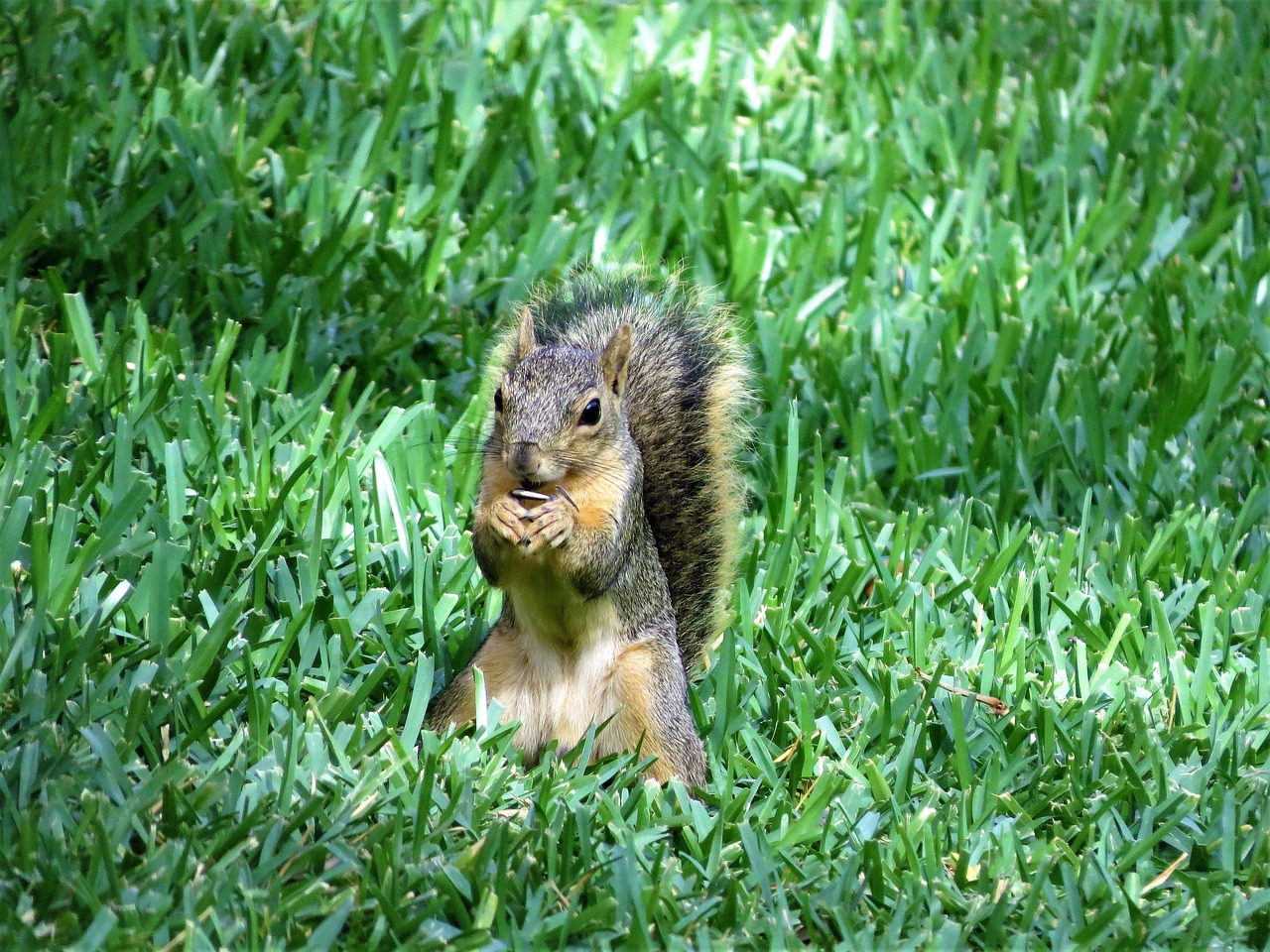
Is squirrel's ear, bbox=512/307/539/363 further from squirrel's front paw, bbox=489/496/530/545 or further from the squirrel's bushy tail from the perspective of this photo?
squirrel's front paw, bbox=489/496/530/545

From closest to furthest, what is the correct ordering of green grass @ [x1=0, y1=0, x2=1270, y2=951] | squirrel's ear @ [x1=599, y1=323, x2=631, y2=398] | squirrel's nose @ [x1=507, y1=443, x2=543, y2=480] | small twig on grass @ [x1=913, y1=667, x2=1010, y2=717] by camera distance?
green grass @ [x1=0, y1=0, x2=1270, y2=951] → squirrel's nose @ [x1=507, y1=443, x2=543, y2=480] → squirrel's ear @ [x1=599, y1=323, x2=631, y2=398] → small twig on grass @ [x1=913, y1=667, x2=1010, y2=717]

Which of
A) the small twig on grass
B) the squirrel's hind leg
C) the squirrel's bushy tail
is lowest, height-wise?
the small twig on grass

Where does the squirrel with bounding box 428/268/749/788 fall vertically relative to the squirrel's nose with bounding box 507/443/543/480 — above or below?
below

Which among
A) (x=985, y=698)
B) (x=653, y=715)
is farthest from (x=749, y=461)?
(x=653, y=715)

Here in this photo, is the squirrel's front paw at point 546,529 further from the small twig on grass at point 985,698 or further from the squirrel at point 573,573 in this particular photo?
the small twig on grass at point 985,698

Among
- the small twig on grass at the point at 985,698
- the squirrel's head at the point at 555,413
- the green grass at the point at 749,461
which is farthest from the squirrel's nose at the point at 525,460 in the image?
the small twig on grass at the point at 985,698

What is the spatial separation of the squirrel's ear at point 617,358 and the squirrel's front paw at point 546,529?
0.30m

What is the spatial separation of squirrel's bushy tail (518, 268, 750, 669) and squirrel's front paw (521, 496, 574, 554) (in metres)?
0.48

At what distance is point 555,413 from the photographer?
243 cm

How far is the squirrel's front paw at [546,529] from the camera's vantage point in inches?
93.0

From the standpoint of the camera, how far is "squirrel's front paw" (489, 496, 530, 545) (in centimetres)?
236

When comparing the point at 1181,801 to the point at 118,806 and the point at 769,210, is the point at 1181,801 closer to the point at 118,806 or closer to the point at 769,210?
the point at 118,806

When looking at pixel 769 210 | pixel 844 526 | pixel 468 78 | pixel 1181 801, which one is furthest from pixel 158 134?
pixel 1181 801

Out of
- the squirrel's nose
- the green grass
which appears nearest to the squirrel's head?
the squirrel's nose
